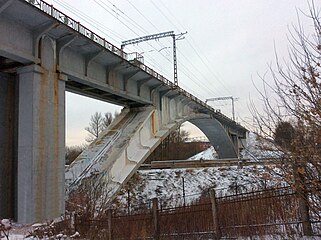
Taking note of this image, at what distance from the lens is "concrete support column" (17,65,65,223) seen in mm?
11344

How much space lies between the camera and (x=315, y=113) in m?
4.56

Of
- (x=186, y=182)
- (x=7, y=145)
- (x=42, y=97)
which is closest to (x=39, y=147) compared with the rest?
(x=7, y=145)

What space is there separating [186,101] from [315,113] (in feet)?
A: 81.5

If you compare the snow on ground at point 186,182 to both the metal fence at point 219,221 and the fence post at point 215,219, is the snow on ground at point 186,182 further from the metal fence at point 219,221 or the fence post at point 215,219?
the fence post at point 215,219

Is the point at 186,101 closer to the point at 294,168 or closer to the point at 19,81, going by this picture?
the point at 19,81

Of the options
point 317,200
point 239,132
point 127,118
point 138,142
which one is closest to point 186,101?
point 127,118

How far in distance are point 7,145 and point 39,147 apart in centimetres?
161

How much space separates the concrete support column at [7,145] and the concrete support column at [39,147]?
83 centimetres

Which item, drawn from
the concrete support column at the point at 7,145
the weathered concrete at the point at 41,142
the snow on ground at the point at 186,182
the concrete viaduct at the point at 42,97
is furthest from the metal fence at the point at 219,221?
the snow on ground at the point at 186,182

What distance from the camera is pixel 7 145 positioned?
12484 millimetres

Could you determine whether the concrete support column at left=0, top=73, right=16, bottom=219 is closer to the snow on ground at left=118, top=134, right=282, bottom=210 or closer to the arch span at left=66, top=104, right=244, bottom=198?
the arch span at left=66, top=104, right=244, bottom=198

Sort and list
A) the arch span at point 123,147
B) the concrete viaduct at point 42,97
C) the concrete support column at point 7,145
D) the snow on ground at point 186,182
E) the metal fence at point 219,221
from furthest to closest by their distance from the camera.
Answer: the snow on ground at point 186,182 → the arch span at point 123,147 → the concrete support column at point 7,145 → the concrete viaduct at point 42,97 → the metal fence at point 219,221

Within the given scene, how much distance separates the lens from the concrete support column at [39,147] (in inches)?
447

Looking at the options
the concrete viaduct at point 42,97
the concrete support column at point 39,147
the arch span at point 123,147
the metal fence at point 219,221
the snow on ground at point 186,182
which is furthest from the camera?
the snow on ground at point 186,182
